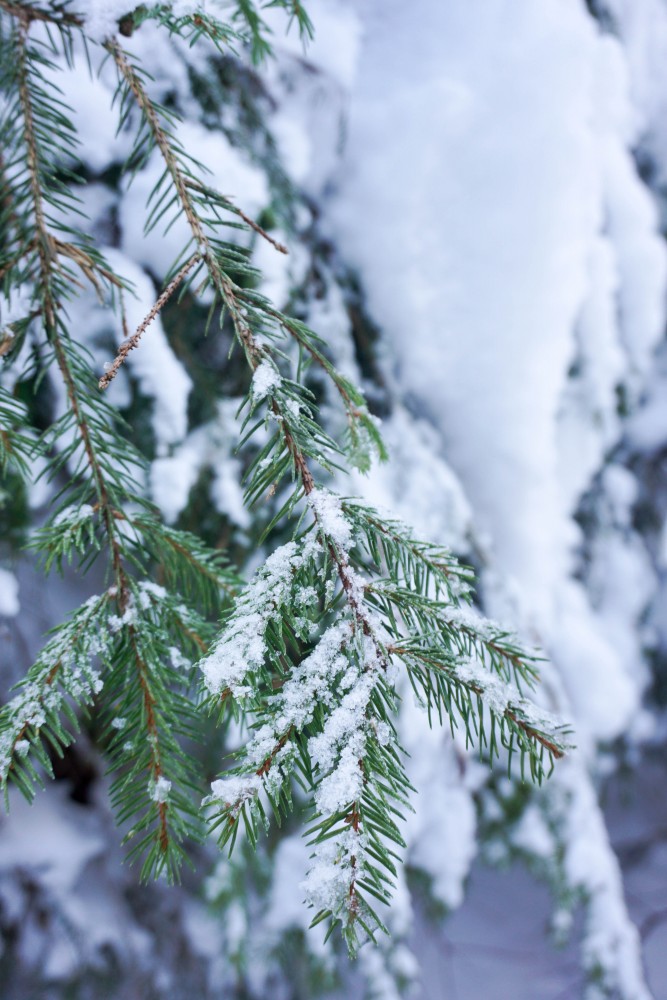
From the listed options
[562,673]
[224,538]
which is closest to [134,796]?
[224,538]

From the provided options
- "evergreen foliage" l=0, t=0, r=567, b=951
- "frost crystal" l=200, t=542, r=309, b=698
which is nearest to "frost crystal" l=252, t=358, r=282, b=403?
"evergreen foliage" l=0, t=0, r=567, b=951

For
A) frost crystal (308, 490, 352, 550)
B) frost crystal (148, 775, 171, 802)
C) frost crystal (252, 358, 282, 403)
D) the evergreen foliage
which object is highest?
frost crystal (252, 358, 282, 403)

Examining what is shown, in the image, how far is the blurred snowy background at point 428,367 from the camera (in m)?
1.09

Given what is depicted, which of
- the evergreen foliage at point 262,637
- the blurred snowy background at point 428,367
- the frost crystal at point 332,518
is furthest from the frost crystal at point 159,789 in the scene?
the blurred snowy background at point 428,367

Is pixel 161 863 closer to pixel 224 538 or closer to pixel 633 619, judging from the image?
pixel 224 538

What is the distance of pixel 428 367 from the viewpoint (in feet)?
4.26

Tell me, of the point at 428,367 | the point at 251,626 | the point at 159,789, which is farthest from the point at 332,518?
the point at 428,367

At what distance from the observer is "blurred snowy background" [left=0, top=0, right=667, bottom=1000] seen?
1086mm

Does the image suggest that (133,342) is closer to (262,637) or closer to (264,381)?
(264,381)

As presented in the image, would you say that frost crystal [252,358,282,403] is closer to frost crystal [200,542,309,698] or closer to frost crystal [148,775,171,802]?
frost crystal [200,542,309,698]

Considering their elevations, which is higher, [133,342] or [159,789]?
[133,342]

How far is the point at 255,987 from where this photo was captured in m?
1.61

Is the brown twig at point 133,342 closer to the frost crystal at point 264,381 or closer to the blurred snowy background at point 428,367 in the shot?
the frost crystal at point 264,381

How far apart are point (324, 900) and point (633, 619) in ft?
5.85
